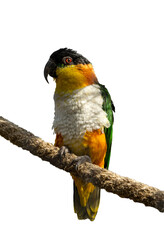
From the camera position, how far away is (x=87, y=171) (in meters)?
3.65

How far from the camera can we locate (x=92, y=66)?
4.31 m

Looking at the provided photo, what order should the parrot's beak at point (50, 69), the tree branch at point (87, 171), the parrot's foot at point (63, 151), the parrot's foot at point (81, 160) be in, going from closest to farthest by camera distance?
the tree branch at point (87, 171) < the parrot's foot at point (81, 160) < the parrot's foot at point (63, 151) < the parrot's beak at point (50, 69)

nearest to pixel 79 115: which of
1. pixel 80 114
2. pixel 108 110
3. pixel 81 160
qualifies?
pixel 80 114

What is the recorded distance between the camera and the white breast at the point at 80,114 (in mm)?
3957

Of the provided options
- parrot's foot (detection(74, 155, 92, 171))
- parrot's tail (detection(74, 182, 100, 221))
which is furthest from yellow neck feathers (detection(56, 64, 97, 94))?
parrot's tail (detection(74, 182, 100, 221))

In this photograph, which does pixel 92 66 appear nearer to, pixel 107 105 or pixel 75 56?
pixel 75 56

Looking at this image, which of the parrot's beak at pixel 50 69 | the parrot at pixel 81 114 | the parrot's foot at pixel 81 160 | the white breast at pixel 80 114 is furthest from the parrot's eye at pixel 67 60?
the parrot's foot at pixel 81 160

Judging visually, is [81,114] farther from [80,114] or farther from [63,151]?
[63,151]

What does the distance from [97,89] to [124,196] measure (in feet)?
5.02

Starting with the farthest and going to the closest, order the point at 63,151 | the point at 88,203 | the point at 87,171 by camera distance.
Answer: the point at 88,203 → the point at 63,151 → the point at 87,171

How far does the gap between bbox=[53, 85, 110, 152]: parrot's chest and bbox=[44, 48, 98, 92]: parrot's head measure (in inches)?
3.9

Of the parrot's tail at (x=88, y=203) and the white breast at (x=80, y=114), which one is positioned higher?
the white breast at (x=80, y=114)

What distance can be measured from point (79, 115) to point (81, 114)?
3 cm

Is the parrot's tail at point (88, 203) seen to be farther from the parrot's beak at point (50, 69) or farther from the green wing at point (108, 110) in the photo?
the parrot's beak at point (50, 69)
